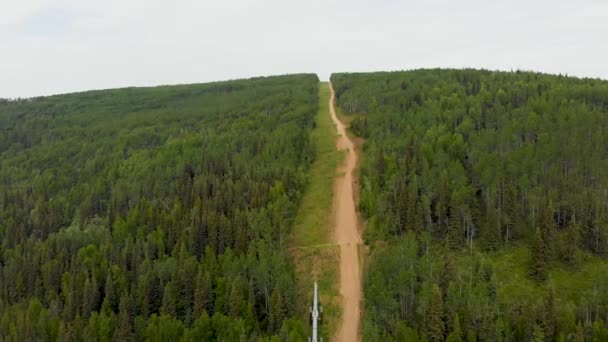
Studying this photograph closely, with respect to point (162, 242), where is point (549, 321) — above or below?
below

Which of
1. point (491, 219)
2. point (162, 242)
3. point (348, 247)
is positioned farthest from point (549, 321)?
point (162, 242)

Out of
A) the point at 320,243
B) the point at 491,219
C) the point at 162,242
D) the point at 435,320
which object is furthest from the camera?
the point at 320,243

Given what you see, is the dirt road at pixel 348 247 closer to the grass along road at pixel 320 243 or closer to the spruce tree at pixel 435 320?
the grass along road at pixel 320 243

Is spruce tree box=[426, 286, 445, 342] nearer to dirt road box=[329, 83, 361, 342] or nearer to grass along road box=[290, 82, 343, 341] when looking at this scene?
dirt road box=[329, 83, 361, 342]

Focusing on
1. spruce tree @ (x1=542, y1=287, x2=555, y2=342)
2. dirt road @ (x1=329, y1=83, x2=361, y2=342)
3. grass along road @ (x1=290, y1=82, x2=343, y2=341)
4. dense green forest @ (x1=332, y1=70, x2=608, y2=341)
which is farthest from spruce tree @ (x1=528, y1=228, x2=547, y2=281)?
grass along road @ (x1=290, y1=82, x2=343, y2=341)

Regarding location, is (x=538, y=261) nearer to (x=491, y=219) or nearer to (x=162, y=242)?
(x=491, y=219)

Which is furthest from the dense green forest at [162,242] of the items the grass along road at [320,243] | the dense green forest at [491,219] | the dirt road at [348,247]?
the dense green forest at [491,219]

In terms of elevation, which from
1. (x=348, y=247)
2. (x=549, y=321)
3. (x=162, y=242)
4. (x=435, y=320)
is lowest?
(x=435, y=320)
